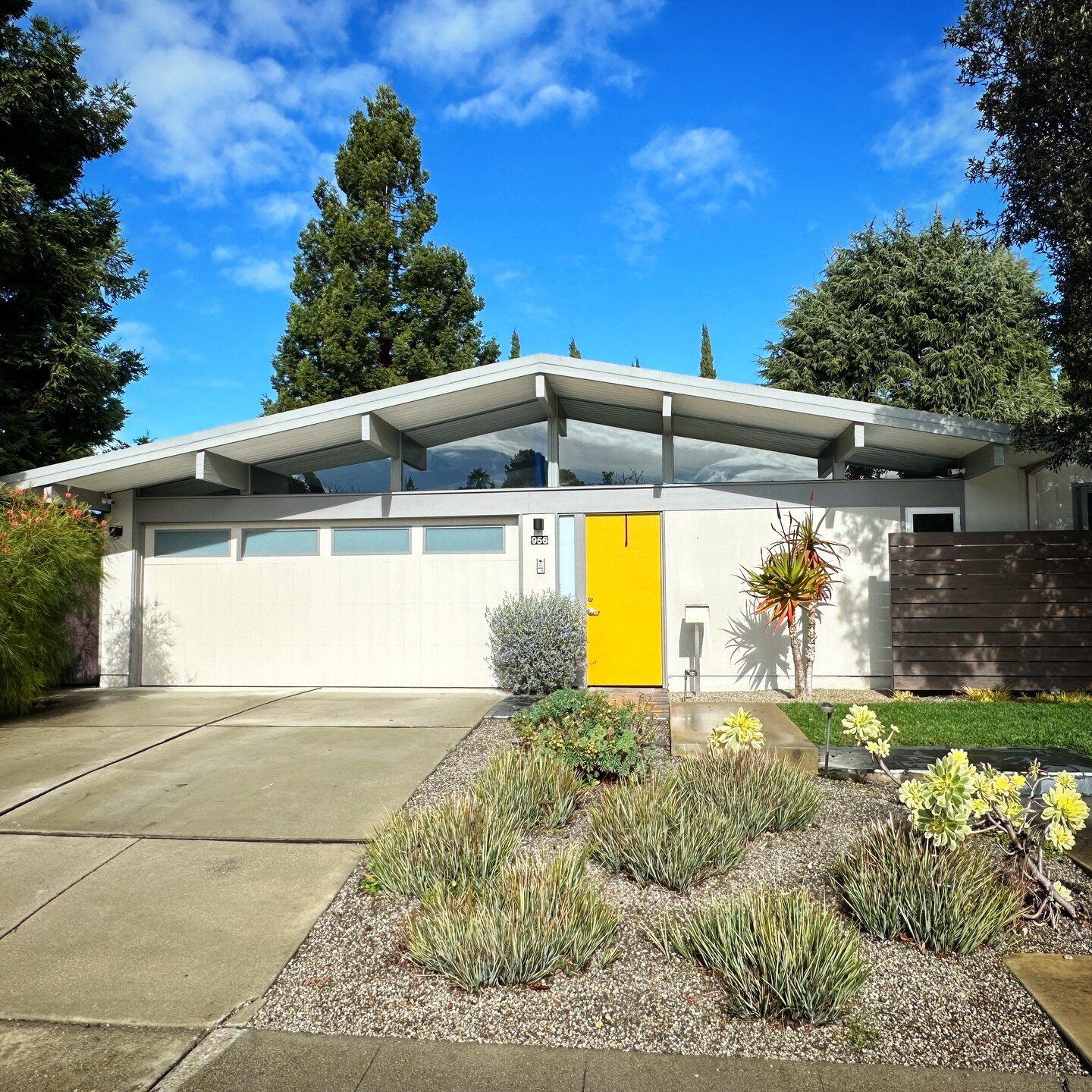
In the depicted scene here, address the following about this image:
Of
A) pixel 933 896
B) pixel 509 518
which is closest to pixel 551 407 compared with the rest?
pixel 509 518

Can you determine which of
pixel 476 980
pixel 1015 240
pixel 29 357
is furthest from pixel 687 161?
pixel 476 980

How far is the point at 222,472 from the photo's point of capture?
30.4 ft

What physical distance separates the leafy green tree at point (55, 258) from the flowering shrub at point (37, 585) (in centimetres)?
326

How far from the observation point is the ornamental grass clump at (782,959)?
2.58 meters

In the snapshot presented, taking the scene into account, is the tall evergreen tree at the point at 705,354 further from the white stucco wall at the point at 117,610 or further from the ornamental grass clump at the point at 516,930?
the ornamental grass clump at the point at 516,930

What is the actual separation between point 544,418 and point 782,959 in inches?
302

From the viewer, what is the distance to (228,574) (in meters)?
9.84

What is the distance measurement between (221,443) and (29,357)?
4.60m

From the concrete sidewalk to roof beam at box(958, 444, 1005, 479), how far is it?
276 inches

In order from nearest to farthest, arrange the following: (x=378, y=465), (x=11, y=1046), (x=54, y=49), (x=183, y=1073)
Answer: (x=183, y=1073) → (x=11, y=1046) → (x=378, y=465) → (x=54, y=49)

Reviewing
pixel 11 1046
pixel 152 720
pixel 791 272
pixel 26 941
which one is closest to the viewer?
pixel 11 1046

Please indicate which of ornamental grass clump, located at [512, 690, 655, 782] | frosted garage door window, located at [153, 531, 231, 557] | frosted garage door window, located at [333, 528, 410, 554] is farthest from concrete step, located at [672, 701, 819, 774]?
frosted garage door window, located at [153, 531, 231, 557]

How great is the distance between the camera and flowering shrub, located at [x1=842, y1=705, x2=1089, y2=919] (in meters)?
3.20

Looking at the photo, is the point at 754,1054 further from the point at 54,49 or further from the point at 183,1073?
the point at 54,49
